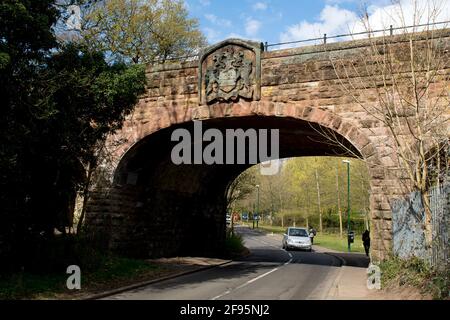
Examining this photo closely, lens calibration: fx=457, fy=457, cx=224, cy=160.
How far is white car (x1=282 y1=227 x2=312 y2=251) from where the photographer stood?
2984 centimetres

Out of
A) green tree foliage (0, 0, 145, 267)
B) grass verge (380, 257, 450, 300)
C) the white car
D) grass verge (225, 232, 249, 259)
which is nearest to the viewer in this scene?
grass verge (380, 257, 450, 300)

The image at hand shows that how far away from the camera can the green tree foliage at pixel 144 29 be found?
1182 inches

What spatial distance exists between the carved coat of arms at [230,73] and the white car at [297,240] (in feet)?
56.8

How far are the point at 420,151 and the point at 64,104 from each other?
332 inches

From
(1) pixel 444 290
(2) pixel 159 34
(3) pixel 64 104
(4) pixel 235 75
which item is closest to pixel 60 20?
(3) pixel 64 104

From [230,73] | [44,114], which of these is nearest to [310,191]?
[230,73]

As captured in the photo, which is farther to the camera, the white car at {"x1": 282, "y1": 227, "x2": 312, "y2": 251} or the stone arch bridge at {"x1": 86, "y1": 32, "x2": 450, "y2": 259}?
the white car at {"x1": 282, "y1": 227, "x2": 312, "y2": 251}

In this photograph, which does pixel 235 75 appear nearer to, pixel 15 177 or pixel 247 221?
pixel 15 177

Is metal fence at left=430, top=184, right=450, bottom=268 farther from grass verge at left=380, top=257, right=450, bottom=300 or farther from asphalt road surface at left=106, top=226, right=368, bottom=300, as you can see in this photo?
asphalt road surface at left=106, top=226, right=368, bottom=300

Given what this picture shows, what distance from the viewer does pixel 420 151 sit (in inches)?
421

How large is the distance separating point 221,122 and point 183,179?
528 cm

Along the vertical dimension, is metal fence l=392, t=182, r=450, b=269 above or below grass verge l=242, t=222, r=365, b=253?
above

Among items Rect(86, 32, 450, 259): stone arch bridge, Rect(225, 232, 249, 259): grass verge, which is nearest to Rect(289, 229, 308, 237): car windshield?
Rect(225, 232, 249, 259): grass verge

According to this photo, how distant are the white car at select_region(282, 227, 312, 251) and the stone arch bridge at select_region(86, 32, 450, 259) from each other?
36.2 ft
